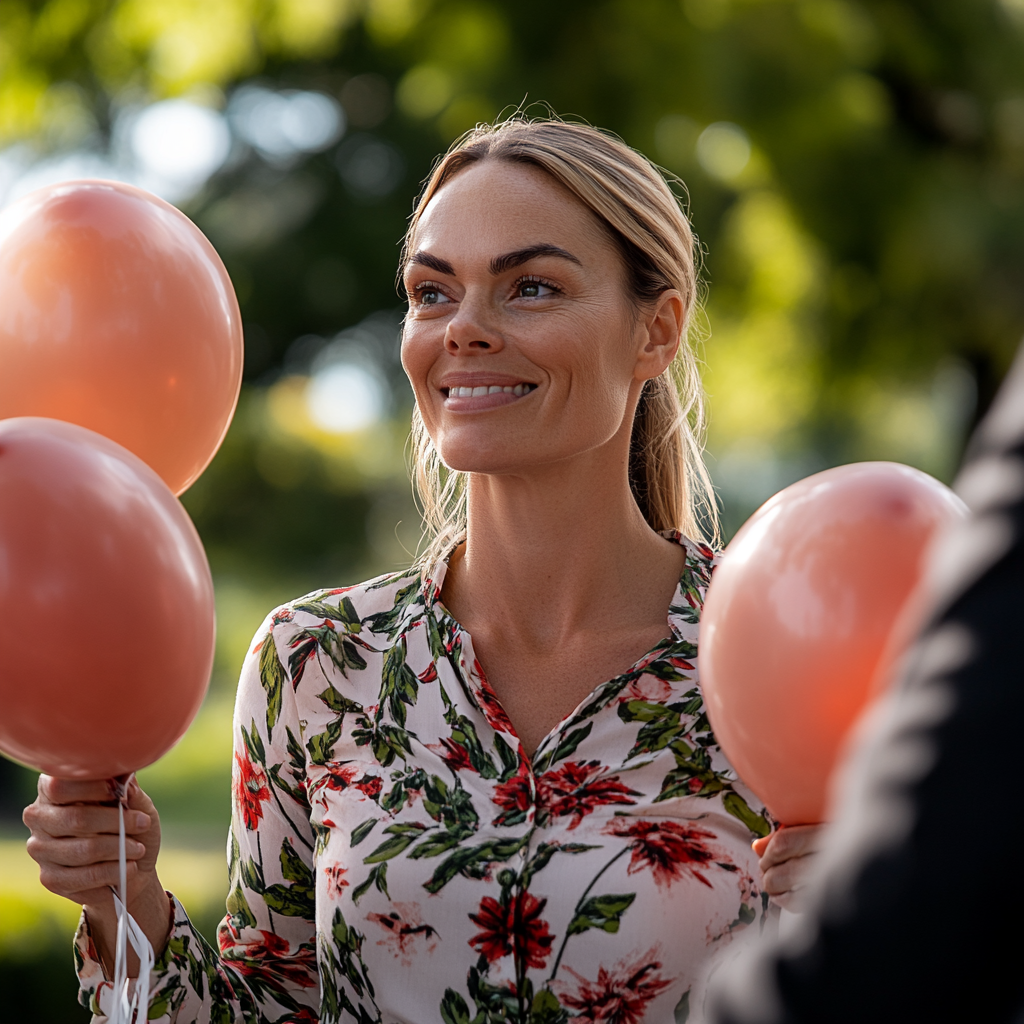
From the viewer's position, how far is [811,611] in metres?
1.32

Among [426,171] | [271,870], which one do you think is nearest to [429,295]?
[271,870]

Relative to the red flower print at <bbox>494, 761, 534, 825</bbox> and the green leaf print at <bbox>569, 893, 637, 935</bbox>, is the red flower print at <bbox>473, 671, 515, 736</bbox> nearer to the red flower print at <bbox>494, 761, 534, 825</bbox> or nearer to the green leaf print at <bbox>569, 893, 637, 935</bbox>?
the red flower print at <bbox>494, 761, 534, 825</bbox>

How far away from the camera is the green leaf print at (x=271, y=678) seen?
207 cm

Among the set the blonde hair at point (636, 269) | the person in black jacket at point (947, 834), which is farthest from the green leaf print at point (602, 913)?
the person in black jacket at point (947, 834)

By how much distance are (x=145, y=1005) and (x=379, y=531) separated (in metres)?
6.09

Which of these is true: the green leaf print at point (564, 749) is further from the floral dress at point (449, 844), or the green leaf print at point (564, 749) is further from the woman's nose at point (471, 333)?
the woman's nose at point (471, 333)

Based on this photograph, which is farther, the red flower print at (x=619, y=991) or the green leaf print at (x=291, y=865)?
→ the green leaf print at (x=291, y=865)

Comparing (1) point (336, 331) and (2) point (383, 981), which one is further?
(1) point (336, 331)

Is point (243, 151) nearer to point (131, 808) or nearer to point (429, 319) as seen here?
point (429, 319)

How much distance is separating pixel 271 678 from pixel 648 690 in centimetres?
61

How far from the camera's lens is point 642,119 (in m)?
5.14

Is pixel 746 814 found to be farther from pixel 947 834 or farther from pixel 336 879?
pixel 947 834

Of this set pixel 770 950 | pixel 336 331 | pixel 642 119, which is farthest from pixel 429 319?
pixel 336 331

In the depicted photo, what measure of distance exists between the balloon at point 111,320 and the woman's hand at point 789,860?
0.97 meters
